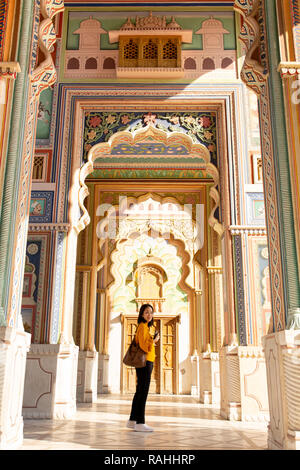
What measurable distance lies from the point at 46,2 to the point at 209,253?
19.2 feet

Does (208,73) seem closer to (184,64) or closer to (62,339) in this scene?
(184,64)

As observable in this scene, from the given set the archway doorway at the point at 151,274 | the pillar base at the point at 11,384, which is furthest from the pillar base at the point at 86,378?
the pillar base at the point at 11,384

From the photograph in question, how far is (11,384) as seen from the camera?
9.87ft

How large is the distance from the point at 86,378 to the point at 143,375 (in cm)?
449

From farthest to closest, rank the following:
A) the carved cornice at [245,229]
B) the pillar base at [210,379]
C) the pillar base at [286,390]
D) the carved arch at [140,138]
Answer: the pillar base at [210,379] → the carved arch at [140,138] → the carved cornice at [245,229] → the pillar base at [286,390]

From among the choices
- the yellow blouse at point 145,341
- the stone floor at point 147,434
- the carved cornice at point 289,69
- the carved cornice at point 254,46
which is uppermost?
the carved cornice at point 254,46

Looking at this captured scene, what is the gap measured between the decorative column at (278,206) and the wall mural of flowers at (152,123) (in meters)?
2.50

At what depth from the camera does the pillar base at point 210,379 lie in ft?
26.8

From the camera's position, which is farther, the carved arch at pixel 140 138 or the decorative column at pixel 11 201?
the carved arch at pixel 140 138

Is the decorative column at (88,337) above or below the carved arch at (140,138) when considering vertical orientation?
below

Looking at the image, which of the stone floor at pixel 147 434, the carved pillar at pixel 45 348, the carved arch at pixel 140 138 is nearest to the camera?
the stone floor at pixel 147 434

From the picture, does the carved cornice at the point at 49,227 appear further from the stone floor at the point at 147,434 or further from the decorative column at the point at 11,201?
the decorative column at the point at 11,201
